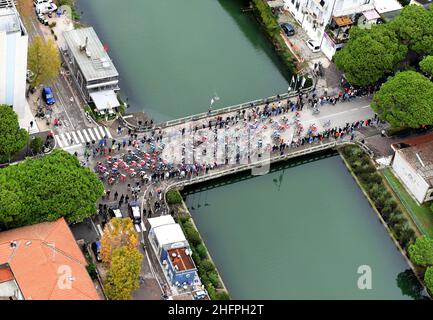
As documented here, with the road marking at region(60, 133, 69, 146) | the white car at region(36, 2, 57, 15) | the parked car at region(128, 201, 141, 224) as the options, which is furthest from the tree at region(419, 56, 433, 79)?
the white car at region(36, 2, 57, 15)

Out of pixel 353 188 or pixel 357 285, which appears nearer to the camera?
pixel 357 285

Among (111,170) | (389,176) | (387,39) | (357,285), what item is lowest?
(357,285)

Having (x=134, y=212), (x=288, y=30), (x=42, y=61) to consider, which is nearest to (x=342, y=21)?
(x=288, y=30)

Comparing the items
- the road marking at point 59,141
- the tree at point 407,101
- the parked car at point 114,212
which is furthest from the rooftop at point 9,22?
the tree at point 407,101

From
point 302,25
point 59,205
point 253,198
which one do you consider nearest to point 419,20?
point 302,25

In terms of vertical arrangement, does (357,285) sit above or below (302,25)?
below

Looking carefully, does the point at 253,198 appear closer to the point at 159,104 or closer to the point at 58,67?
the point at 159,104

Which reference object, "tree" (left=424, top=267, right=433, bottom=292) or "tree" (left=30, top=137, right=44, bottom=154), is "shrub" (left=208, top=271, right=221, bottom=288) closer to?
"tree" (left=424, top=267, right=433, bottom=292)
